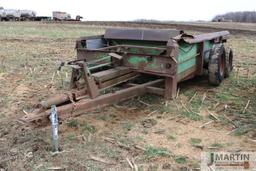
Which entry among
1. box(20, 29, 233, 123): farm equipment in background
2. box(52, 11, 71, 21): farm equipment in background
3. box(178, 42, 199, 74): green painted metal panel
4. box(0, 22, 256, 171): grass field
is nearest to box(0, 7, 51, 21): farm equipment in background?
box(52, 11, 71, 21): farm equipment in background

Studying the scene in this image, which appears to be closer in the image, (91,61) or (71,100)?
(71,100)

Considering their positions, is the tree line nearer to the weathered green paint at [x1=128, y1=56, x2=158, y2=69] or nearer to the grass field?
the grass field

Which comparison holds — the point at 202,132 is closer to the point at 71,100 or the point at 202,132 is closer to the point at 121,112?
the point at 121,112

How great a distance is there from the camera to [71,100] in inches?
174

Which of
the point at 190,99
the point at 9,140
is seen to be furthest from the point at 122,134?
the point at 190,99

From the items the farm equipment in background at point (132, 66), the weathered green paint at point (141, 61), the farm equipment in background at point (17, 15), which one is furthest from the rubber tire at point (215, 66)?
the farm equipment in background at point (17, 15)

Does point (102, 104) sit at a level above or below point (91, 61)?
below

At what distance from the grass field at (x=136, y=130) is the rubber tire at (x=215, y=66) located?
0.16m

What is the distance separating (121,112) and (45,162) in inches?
70.2
